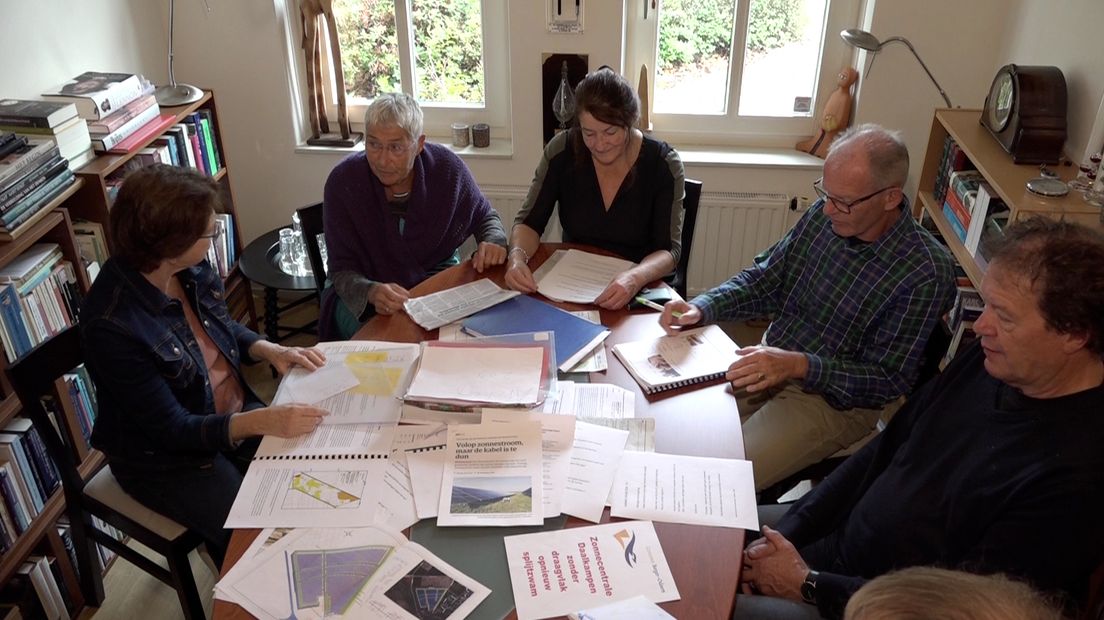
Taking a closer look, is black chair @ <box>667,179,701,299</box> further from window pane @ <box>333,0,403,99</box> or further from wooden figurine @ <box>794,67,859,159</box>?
window pane @ <box>333,0,403,99</box>

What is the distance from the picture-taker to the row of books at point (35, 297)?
1992 millimetres

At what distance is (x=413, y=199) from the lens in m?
2.42

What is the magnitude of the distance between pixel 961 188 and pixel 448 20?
6.79 ft

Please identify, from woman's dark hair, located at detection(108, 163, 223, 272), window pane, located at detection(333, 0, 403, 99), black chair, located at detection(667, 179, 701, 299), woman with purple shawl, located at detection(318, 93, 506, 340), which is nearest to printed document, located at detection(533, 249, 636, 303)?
woman with purple shawl, located at detection(318, 93, 506, 340)

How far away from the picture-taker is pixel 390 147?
88.7 inches

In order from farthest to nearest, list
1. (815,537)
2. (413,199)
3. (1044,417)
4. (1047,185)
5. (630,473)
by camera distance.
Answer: (413,199)
(1047,185)
(815,537)
(630,473)
(1044,417)

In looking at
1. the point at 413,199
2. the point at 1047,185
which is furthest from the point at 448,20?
the point at 1047,185

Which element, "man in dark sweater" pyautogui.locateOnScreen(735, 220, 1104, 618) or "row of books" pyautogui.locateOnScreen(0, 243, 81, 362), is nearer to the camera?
"man in dark sweater" pyautogui.locateOnScreen(735, 220, 1104, 618)

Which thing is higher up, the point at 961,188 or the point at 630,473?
the point at 961,188

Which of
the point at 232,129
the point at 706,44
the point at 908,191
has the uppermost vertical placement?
the point at 706,44

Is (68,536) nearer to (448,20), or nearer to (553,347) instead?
(553,347)

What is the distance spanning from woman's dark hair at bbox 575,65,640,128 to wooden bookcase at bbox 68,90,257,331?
3.32 feet

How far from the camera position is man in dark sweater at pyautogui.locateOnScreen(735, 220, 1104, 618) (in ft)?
4.14

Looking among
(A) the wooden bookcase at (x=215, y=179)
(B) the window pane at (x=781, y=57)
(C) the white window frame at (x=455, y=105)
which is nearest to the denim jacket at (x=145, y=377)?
(A) the wooden bookcase at (x=215, y=179)
